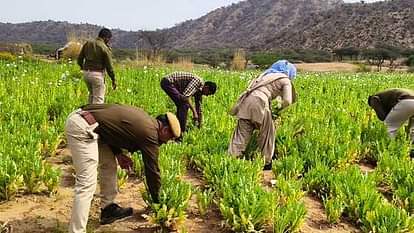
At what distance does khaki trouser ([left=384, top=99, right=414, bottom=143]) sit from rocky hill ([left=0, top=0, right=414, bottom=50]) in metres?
48.6

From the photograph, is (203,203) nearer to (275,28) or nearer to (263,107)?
(263,107)

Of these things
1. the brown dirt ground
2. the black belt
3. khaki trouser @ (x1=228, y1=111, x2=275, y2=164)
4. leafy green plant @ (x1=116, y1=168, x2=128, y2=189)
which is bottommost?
the brown dirt ground

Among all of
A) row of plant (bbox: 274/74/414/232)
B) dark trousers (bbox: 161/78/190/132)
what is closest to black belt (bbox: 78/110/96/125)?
row of plant (bbox: 274/74/414/232)

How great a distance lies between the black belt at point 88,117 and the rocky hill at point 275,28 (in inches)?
1996

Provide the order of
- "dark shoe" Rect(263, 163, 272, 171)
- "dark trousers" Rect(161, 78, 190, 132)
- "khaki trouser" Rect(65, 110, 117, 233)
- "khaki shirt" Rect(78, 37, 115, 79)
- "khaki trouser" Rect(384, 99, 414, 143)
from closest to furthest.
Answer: "khaki trouser" Rect(65, 110, 117, 233)
"dark shoe" Rect(263, 163, 272, 171)
"khaki trouser" Rect(384, 99, 414, 143)
"dark trousers" Rect(161, 78, 190, 132)
"khaki shirt" Rect(78, 37, 115, 79)

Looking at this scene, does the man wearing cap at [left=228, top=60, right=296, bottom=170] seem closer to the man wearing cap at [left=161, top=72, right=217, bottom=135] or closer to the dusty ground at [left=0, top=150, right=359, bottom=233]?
the man wearing cap at [left=161, top=72, right=217, bottom=135]

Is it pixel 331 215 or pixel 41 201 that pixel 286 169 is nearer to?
pixel 331 215

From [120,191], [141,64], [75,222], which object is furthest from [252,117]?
[141,64]

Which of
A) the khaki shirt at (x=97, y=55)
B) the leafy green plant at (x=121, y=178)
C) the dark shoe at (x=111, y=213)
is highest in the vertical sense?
the khaki shirt at (x=97, y=55)

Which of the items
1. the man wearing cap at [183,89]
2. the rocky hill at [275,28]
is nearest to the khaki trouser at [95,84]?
the man wearing cap at [183,89]

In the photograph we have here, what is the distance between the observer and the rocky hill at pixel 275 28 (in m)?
65.6

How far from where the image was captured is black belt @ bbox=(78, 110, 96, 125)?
13.8ft

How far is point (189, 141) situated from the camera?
724 cm

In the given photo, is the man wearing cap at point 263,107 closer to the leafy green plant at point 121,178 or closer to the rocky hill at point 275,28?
the leafy green plant at point 121,178
